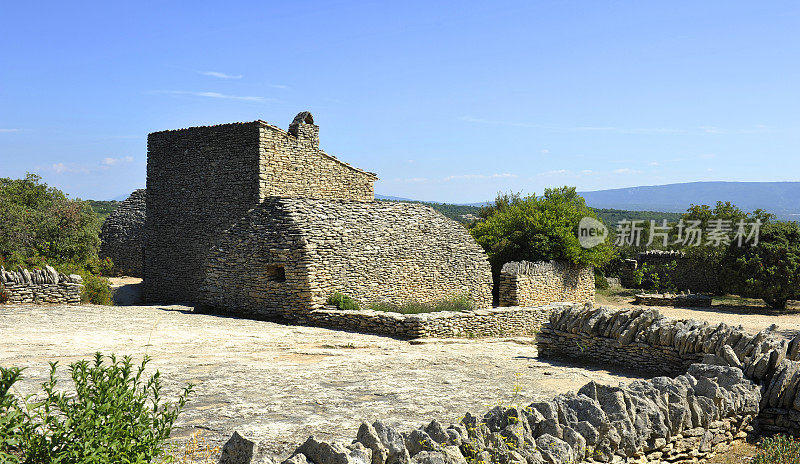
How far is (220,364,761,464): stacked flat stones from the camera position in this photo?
→ 14.1 ft

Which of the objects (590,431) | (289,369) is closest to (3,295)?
(289,369)

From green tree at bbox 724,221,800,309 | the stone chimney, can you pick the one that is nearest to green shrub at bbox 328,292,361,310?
the stone chimney

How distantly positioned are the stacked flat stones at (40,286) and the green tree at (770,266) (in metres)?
27.4

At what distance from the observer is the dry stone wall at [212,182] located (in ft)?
67.6

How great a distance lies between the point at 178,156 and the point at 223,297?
25.7 feet

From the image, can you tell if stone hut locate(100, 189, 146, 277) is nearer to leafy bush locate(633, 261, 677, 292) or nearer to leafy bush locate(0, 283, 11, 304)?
leafy bush locate(0, 283, 11, 304)

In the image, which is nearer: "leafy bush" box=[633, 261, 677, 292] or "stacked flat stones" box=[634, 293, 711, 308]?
"stacked flat stones" box=[634, 293, 711, 308]

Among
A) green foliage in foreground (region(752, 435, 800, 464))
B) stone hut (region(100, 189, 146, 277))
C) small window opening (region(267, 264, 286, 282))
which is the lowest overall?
green foliage in foreground (region(752, 435, 800, 464))

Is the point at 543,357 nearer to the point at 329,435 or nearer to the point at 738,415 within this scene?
the point at 738,415

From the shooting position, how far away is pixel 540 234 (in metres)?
25.3

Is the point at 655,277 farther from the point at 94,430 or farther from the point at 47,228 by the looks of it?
the point at 94,430

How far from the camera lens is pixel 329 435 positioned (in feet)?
19.9

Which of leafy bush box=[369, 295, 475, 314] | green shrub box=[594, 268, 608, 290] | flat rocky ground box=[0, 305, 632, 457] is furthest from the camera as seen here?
green shrub box=[594, 268, 608, 290]

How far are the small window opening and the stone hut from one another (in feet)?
57.1
